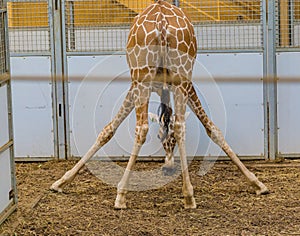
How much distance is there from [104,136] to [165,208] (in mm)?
963

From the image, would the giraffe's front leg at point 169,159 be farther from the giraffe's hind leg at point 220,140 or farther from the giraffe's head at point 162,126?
the giraffe's hind leg at point 220,140

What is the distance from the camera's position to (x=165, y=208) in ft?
18.4

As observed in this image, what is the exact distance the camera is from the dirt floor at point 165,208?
5.06 metres

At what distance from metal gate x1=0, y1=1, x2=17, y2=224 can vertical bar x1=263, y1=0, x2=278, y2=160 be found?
3.05m

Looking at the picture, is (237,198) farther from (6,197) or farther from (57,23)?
(57,23)

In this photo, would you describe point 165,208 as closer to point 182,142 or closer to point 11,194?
point 182,142

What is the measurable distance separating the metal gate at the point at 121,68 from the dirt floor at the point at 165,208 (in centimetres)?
58

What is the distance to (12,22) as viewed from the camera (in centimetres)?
782

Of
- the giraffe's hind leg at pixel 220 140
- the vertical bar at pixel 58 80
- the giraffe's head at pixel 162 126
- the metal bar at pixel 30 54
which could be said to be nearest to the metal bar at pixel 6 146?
the giraffe's hind leg at pixel 220 140

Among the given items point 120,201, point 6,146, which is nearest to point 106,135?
point 120,201

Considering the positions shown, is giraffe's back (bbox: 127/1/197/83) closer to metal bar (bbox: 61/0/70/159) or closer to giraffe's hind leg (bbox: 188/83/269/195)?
giraffe's hind leg (bbox: 188/83/269/195)

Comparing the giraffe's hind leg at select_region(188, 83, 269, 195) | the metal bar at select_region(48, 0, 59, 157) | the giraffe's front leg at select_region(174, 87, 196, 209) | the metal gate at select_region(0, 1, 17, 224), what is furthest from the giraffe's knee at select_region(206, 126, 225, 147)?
the metal bar at select_region(48, 0, 59, 157)

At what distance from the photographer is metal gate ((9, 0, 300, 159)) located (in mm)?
7512

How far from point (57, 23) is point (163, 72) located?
7.55ft
